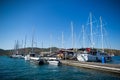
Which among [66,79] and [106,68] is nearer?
[66,79]

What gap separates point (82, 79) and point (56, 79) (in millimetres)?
4918

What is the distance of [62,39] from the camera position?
8325 cm

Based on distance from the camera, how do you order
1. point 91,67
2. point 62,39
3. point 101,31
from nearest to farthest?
point 91,67, point 101,31, point 62,39

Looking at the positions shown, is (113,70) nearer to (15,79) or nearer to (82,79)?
(82,79)

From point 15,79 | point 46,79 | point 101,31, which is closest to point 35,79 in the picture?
point 46,79

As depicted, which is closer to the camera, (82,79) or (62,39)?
(82,79)

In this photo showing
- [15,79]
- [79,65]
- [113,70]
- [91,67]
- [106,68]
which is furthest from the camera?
[79,65]

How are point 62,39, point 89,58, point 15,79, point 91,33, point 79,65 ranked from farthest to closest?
point 62,39 < point 91,33 < point 89,58 < point 79,65 < point 15,79

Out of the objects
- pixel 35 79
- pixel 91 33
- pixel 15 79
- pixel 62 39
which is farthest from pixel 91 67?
pixel 62 39

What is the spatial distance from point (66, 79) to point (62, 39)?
5959cm

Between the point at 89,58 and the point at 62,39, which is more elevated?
the point at 62,39

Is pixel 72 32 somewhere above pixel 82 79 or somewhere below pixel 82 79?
above

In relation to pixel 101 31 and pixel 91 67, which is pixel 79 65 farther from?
pixel 101 31

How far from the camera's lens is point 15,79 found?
78.3 ft
